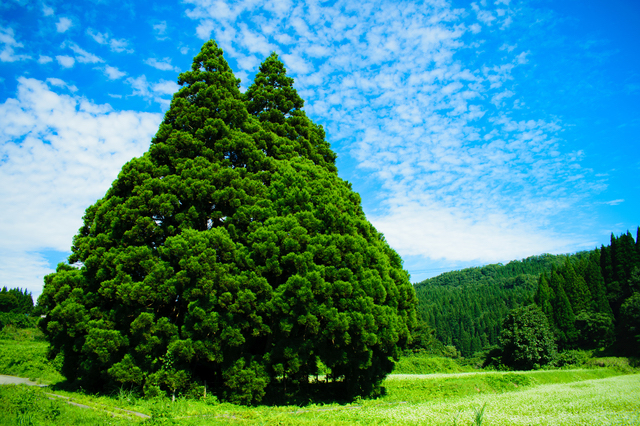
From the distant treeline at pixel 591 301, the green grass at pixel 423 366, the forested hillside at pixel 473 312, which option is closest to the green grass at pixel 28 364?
the green grass at pixel 423 366

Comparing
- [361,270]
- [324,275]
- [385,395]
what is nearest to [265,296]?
[324,275]

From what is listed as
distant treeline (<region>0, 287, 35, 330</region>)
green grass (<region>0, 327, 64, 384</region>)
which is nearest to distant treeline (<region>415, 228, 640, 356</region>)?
green grass (<region>0, 327, 64, 384</region>)

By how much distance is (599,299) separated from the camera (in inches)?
2221

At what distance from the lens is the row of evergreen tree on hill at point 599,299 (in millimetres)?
47281

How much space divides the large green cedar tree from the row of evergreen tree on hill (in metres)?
50.6

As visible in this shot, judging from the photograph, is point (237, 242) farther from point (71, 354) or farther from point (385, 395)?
point (385, 395)

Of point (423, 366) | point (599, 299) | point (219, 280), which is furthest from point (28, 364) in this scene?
point (599, 299)

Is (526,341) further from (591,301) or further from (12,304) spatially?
(12,304)

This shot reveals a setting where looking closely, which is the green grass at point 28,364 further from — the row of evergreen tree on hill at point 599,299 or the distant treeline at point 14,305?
the row of evergreen tree on hill at point 599,299

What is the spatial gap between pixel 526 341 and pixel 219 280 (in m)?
33.0

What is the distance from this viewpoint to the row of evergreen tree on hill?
4728 centimetres

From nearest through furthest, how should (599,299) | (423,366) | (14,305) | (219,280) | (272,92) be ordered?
(219,280)
(272,92)
(423,366)
(599,299)
(14,305)

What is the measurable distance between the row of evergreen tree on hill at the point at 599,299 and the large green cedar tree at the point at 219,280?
5058cm

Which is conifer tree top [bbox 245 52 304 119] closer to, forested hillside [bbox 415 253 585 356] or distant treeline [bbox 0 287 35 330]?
distant treeline [bbox 0 287 35 330]
